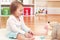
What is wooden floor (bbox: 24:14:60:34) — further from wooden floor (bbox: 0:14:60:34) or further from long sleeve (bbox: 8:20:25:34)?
long sleeve (bbox: 8:20:25:34)

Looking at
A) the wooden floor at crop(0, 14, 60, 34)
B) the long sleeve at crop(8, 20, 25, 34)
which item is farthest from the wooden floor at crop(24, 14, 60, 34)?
the long sleeve at crop(8, 20, 25, 34)

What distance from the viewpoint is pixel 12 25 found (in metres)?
1.68

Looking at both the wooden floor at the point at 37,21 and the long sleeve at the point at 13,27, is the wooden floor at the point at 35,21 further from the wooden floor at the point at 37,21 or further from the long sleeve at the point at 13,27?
the long sleeve at the point at 13,27

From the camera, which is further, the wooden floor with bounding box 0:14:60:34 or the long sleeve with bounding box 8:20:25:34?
the wooden floor with bounding box 0:14:60:34

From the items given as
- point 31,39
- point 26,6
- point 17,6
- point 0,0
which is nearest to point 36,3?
point 26,6

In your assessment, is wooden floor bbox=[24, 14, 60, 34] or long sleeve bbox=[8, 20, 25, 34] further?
wooden floor bbox=[24, 14, 60, 34]

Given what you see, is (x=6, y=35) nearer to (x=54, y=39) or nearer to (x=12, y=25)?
(x=12, y=25)

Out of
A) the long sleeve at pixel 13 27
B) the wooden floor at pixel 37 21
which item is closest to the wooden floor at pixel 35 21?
the wooden floor at pixel 37 21

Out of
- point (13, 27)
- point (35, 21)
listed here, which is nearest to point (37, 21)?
point (35, 21)

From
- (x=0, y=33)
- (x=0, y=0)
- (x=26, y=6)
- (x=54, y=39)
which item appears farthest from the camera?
(x=26, y=6)

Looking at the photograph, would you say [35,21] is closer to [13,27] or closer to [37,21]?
[37,21]

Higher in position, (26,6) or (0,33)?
(26,6)

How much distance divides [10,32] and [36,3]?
181cm

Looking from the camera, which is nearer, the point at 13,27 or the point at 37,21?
the point at 13,27
